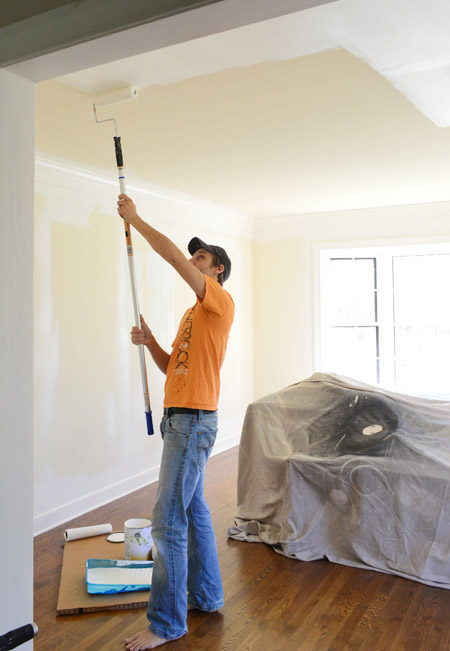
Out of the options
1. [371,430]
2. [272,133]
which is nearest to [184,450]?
[371,430]

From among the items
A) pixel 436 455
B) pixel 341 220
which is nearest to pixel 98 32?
pixel 436 455

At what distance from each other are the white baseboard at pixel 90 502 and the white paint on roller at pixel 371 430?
192cm

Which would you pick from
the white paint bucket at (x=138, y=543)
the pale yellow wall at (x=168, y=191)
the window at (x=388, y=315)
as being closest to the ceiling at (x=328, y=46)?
the pale yellow wall at (x=168, y=191)

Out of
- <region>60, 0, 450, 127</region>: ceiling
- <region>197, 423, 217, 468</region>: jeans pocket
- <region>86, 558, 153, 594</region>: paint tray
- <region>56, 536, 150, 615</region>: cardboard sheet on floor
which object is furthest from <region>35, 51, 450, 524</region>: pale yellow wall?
<region>197, 423, 217, 468</region>: jeans pocket

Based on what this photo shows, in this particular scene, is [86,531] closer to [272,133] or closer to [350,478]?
[350,478]

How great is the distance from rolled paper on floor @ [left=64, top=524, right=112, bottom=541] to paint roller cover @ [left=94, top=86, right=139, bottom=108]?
2299 millimetres

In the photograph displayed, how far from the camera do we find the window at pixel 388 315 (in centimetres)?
564

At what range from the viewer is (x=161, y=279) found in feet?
15.5

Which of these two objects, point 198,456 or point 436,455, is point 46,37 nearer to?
point 198,456

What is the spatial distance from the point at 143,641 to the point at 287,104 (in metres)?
2.44

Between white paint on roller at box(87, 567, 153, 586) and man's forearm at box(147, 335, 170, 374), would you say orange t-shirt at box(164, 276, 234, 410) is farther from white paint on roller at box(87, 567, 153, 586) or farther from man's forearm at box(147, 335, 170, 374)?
white paint on roller at box(87, 567, 153, 586)

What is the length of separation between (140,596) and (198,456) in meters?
0.87

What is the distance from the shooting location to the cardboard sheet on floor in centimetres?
250

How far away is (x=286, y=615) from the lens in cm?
243
